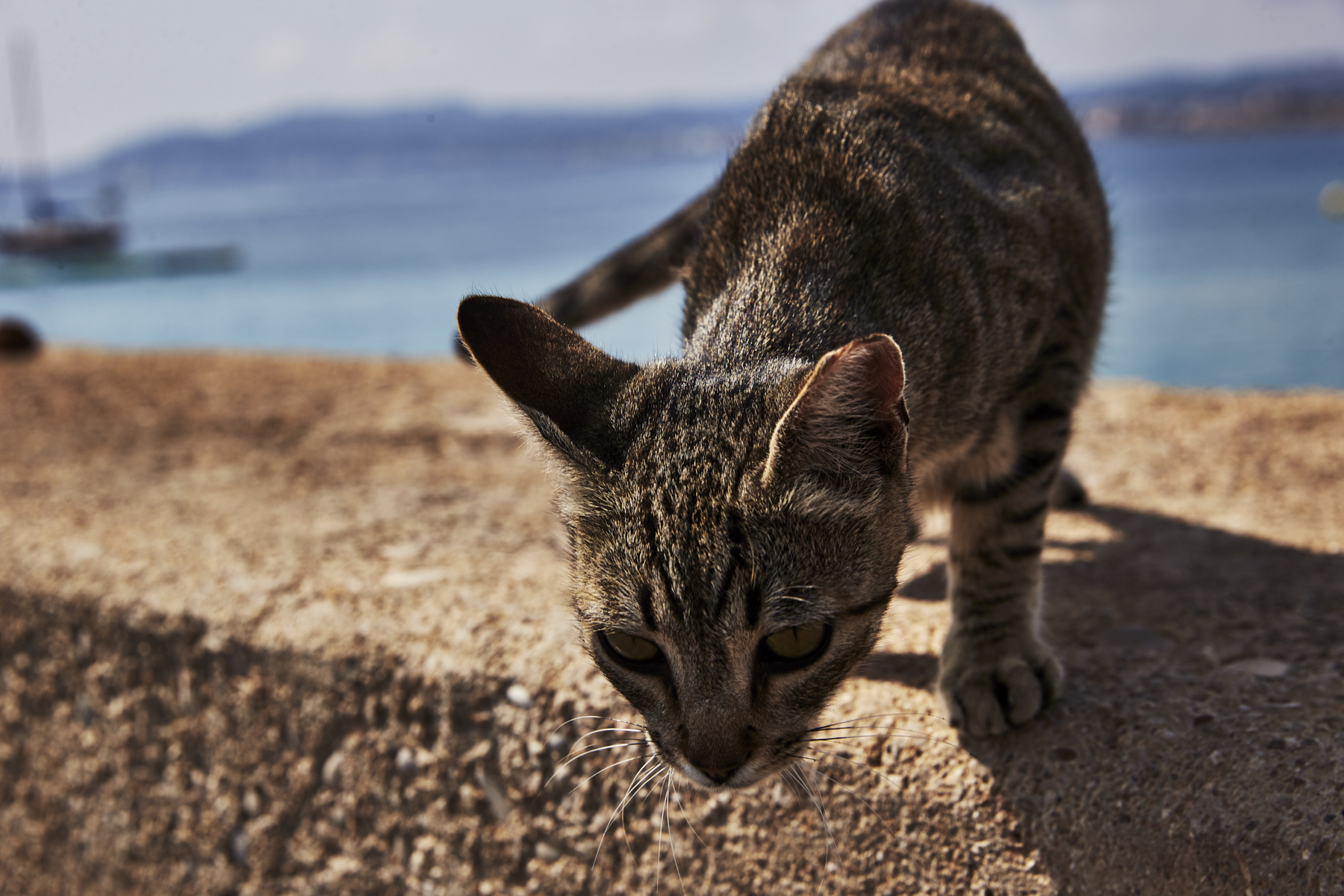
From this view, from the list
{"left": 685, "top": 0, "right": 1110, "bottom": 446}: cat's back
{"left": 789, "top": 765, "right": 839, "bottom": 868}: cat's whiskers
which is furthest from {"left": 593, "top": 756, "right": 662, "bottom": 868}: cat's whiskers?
{"left": 685, "top": 0, "right": 1110, "bottom": 446}: cat's back

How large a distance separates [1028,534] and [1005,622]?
0.64 ft

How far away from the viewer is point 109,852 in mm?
3074

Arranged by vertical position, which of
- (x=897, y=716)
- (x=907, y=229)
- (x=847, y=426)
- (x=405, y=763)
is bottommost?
(x=405, y=763)

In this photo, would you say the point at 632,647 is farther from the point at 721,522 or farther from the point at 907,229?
the point at 907,229

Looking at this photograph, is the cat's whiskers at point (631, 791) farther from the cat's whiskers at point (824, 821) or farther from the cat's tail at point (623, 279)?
the cat's tail at point (623, 279)

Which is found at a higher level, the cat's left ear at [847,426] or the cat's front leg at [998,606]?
the cat's left ear at [847,426]

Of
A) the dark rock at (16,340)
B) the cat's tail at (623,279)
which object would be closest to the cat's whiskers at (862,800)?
the cat's tail at (623,279)

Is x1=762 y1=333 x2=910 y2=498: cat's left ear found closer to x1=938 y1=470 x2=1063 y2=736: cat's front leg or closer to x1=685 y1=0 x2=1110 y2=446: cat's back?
x1=685 y1=0 x2=1110 y2=446: cat's back

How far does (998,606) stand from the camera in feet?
6.89

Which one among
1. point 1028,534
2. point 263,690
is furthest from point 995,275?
point 263,690

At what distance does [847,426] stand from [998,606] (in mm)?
823

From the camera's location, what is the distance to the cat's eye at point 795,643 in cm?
153

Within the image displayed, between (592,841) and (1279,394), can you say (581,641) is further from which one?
(1279,394)

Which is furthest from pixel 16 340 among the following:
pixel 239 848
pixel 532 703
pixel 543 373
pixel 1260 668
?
pixel 1260 668
